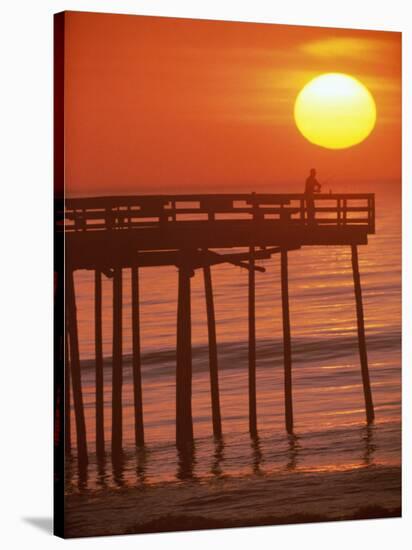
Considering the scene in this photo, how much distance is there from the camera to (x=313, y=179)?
13.8 m

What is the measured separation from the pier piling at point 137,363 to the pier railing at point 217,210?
1.44 feet

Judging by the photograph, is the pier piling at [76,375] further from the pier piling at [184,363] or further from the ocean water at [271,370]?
the pier piling at [184,363]

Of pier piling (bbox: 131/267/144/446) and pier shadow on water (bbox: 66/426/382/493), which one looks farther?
pier piling (bbox: 131/267/144/446)

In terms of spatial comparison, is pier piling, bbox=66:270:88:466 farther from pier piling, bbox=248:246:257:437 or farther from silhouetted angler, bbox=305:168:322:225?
silhouetted angler, bbox=305:168:322:225

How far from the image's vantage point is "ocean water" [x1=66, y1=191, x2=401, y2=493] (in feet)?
43.3

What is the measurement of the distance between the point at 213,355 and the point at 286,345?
621 millimetres

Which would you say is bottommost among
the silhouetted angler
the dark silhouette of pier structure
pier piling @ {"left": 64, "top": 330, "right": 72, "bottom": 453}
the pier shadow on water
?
the pier shadow on water

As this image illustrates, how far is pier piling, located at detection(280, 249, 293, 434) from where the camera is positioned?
13719mm

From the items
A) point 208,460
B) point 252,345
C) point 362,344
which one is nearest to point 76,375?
point 208,460

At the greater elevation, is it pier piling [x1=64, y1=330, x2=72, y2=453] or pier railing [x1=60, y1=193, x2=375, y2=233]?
pier railing [x1=60, y1=193, x2=375, y2=233]

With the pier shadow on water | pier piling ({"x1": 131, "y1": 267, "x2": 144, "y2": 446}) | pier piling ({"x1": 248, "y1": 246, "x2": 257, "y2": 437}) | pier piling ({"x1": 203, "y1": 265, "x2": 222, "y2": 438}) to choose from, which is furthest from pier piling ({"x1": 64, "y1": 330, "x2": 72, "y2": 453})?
pier piling ({"x1": 248, "y1": 246, "x2": 257, "y2": 437})

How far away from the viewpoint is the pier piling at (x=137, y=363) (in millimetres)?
13219

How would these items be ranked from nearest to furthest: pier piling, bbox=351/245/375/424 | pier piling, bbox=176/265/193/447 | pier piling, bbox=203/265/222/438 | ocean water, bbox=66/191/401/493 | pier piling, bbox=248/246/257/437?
ocean water, bbox=66/191/401/493, pier piling, bbox=176/265/193/447, pier piling, bbox=203/265/222/438, pier piling, bbox=248/246/257/437, pier piling, bbox=351/245/375/424

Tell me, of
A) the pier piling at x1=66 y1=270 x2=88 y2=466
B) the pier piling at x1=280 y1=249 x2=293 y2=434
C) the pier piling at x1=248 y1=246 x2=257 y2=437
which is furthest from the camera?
the pier piling at x1=280 y1=249 x2=293 y2=434
